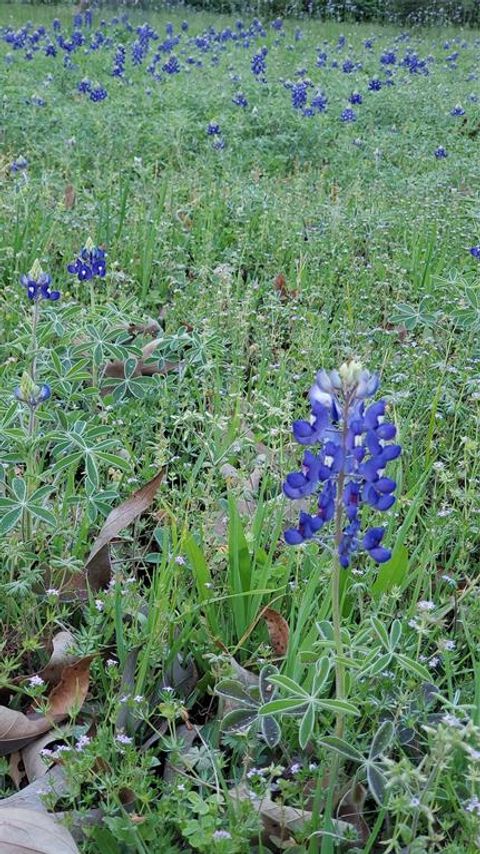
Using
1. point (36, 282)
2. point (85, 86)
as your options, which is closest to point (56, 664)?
point (36, 282)

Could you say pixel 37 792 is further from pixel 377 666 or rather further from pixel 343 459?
pixel 343 459

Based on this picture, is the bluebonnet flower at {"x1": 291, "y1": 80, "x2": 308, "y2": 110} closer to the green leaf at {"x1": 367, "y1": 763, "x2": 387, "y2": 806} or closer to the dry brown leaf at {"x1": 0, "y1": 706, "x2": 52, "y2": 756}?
the dry brown leaf at {"x1": 0, "y1": 706, "x2": 52, "y2": 756}

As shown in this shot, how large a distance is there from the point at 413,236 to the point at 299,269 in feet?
2.30

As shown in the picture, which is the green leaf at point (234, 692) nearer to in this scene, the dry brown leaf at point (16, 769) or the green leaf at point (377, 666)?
the green leaf at point (377, 666)

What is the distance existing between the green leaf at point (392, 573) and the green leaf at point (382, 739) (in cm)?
47

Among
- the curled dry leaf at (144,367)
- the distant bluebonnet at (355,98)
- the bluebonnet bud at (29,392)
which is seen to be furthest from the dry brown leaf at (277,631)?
the distant bluebonnet at (355,98)

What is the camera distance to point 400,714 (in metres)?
1.64

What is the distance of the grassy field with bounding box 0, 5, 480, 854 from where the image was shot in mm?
1497

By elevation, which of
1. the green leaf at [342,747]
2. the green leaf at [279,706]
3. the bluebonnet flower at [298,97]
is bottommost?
the green leaf at [342,747]

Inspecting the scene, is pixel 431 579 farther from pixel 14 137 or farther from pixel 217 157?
pixel 14 137

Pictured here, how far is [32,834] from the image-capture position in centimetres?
143

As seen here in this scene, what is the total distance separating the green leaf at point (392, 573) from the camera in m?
1.93

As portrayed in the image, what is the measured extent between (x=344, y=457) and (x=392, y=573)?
657 millimetres

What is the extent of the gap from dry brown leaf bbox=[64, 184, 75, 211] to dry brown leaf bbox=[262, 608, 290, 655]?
309 centimetres
